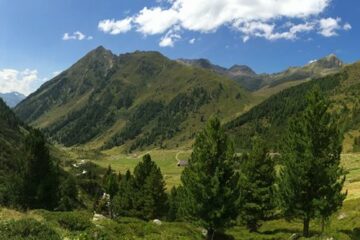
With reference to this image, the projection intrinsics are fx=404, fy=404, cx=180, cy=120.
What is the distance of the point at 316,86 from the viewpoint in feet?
132

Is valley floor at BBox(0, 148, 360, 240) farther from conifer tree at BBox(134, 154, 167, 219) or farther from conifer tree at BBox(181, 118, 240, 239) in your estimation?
conifer tree at BBox(134, 154, 167, 219)

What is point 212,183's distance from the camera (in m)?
39.2

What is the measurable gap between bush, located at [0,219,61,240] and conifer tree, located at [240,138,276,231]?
37072 millimetres

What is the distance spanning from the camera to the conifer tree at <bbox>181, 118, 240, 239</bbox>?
39.3m

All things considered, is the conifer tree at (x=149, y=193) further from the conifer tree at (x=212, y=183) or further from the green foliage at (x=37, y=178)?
the conifer tree at (x=212, y=183)

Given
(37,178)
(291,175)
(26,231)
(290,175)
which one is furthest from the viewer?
(37,178)

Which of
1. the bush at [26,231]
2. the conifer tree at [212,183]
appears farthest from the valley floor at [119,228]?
the conifer tree at [212,183]

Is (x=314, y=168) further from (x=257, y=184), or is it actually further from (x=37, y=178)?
(x=37, y=178)

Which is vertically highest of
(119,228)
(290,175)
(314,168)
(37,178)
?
(314,168)

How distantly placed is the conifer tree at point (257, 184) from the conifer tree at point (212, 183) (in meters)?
11.9

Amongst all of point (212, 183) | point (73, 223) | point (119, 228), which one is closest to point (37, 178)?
point (119, 228)

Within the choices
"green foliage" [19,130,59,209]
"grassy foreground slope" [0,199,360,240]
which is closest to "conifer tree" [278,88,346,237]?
"grassy foreground slope" [0,199,360,240]

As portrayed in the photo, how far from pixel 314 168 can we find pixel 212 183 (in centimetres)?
965

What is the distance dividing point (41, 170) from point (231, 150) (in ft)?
86.1
